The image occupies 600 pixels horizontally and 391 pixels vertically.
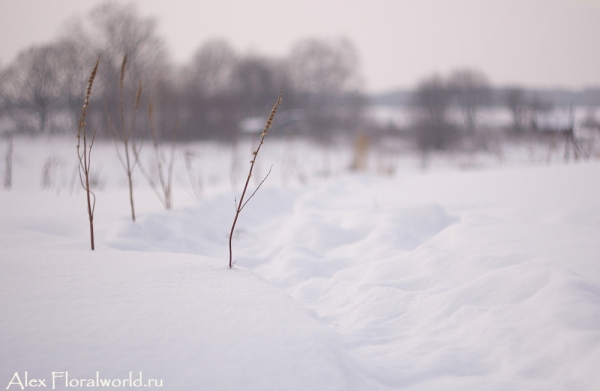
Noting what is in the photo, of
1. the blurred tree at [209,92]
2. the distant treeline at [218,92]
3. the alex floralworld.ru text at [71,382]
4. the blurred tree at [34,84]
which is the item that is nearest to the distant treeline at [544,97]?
the distant treeline at [218,92]

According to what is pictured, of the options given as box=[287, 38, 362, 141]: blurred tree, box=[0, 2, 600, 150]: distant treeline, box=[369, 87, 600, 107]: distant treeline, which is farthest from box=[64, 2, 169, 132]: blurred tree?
box=[369, 87, 600, 107]: distant treeline

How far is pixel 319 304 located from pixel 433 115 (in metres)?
20.7

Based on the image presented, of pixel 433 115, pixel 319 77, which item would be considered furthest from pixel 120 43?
pixel 433 115

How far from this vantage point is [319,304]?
5.20ft

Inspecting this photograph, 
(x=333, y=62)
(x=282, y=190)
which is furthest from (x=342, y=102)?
(x=282, y=190)

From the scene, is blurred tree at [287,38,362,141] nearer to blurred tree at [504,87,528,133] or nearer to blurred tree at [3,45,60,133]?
blurred tree at [504,87,528,133]

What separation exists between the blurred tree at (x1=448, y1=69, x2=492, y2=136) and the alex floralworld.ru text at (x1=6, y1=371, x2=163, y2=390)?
80.0 feet

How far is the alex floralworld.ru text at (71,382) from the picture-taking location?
0.79 m

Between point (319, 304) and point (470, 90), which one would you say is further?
point (470, 90)

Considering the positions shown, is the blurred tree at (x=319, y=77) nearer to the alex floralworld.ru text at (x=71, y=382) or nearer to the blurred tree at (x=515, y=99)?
the blurred tree at (x=515, y=99)

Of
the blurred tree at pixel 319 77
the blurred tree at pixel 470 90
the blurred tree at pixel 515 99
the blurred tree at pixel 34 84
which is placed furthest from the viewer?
the blurred tree at pixel 319 77

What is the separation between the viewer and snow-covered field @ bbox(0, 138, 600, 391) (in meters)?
0.88

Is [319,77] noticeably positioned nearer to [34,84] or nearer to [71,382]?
[34,84]

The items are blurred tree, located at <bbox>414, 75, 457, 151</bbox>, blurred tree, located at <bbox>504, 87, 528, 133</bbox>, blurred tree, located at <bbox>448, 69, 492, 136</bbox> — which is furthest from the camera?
blurred tree, located at <bbox>448, 69, 492, 136</bbox>
